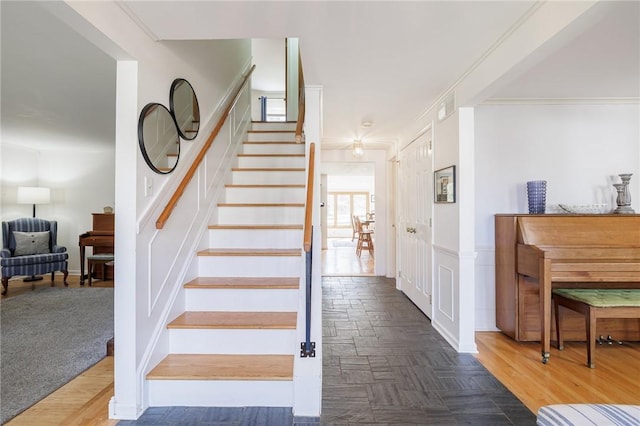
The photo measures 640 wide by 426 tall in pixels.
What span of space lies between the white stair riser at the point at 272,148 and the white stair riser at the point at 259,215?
1.08 m

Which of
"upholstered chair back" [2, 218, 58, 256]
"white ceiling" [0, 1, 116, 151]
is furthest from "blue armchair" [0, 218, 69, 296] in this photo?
"white ceiling" [0, 1, 116, 151]

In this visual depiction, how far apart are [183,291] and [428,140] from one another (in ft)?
9.37

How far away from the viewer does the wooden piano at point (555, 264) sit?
7.91 ft

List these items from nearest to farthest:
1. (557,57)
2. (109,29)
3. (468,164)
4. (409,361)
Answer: (109,29) → (557,57) → (409,361) → (468,164)

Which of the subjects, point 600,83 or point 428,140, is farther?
point 428,140

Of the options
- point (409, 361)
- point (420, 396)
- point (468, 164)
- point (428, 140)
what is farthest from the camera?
point (428, 140)

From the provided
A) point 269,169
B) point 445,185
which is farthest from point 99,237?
point 445,185

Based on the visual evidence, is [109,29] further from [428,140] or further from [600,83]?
[600,83]

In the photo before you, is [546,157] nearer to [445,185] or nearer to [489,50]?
[445,185]

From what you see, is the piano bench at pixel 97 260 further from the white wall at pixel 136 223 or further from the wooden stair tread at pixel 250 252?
the white wall at pixel 136 223

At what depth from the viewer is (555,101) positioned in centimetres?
304

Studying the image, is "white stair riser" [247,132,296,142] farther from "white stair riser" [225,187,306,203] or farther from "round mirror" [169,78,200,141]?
"round mirror" [169,78,200,141]

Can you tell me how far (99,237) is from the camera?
17.1 ft

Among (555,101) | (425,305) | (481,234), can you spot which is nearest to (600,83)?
(555,101)
